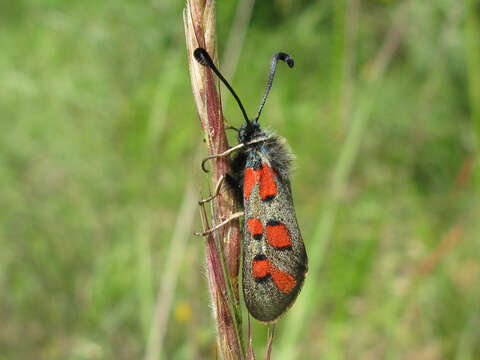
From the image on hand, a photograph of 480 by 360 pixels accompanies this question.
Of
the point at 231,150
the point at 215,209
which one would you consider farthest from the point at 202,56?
the point at 215,209

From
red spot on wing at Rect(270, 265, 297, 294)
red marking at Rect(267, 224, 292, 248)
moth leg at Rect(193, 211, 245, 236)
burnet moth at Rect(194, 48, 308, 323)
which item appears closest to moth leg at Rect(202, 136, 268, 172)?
burnet moth at Rect(194, 48, 308, 323)

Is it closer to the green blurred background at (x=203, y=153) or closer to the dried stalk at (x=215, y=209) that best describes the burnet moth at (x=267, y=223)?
the dried stalk at (x=215, y=209)

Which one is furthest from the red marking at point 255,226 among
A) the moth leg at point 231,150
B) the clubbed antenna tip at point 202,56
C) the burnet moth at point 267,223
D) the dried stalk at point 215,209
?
the clubbed antenna tip at point 202,56

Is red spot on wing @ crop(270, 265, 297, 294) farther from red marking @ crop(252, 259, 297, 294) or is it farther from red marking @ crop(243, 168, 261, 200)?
red marking @ crop(243, 168, 261, 200)

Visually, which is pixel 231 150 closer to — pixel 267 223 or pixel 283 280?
pixel 267 223

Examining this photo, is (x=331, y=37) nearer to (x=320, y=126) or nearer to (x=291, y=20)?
(x=291, y=20)

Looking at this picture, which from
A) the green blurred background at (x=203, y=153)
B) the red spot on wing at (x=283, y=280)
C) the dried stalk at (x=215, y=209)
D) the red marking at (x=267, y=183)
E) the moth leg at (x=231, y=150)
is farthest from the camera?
the green blurred background at (x=203, y=153)
